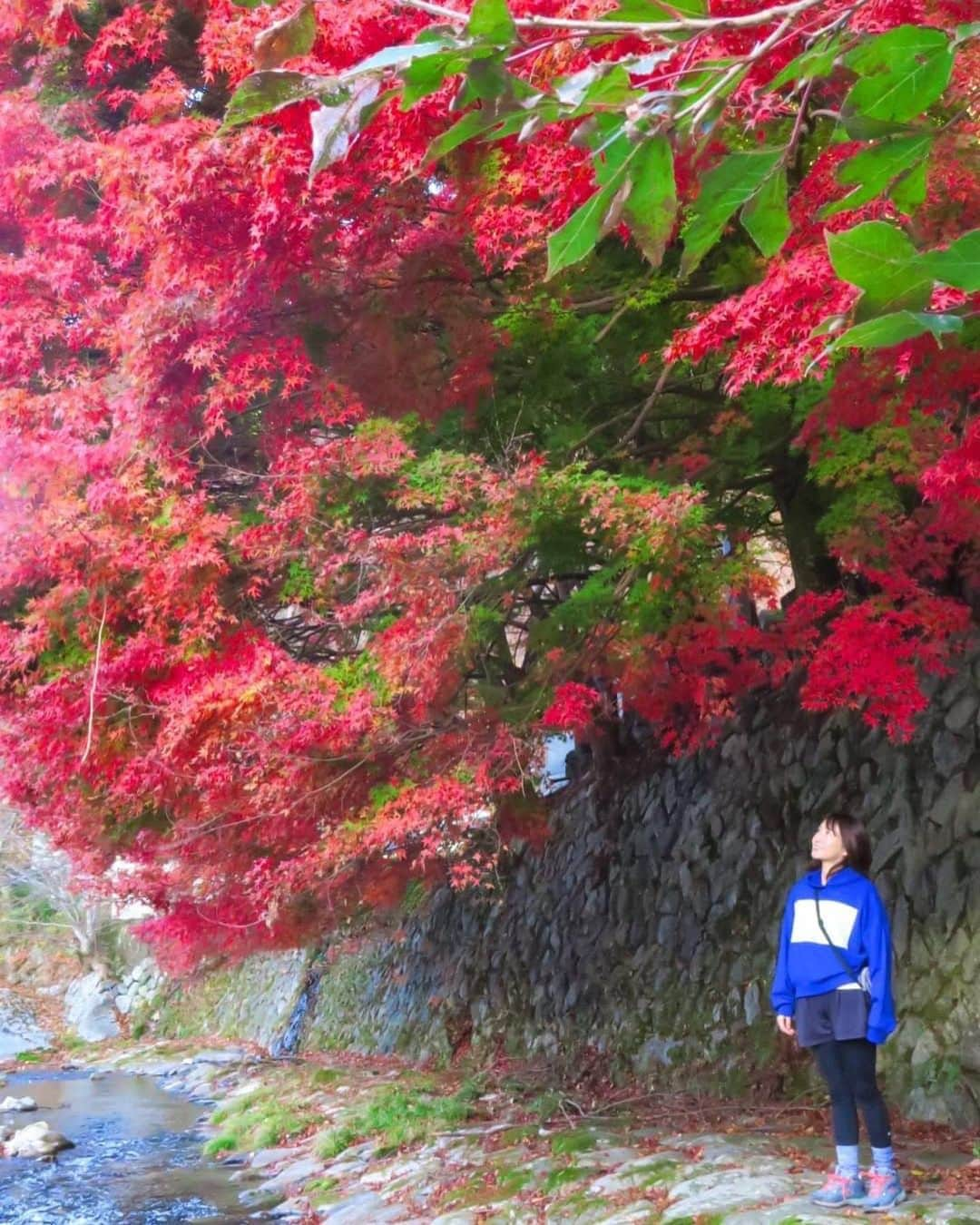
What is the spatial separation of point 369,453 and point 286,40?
3.62m

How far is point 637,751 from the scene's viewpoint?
10.2 metres

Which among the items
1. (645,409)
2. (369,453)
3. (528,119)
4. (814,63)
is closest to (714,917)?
(645,409)

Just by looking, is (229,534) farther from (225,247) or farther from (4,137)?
(4,137)

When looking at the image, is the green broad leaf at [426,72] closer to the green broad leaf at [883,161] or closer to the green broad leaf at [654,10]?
the green broad leaf at [654,10]

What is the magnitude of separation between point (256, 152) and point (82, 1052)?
16426 mm

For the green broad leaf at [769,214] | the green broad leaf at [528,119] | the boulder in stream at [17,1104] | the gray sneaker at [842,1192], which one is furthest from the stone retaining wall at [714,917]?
the green broad leaf at [528,119]

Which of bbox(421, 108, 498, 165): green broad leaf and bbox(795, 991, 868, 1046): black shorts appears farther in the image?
bbox(795, 991, 868, 1046): black shorts

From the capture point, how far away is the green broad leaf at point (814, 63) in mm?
1830

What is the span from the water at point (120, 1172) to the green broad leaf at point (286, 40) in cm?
649

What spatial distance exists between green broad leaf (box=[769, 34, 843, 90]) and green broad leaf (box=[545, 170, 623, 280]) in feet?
1.08

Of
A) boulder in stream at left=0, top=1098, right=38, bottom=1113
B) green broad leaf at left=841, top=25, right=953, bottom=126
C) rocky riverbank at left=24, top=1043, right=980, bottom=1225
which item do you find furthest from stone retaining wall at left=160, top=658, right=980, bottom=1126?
A: green broad leaf at left=841, top=25, right=953, bottom=126

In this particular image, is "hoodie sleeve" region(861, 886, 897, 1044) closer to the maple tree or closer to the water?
the maple tree

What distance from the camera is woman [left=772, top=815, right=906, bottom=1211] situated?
13.7 ft

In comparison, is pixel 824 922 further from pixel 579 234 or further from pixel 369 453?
pixel 579 234
